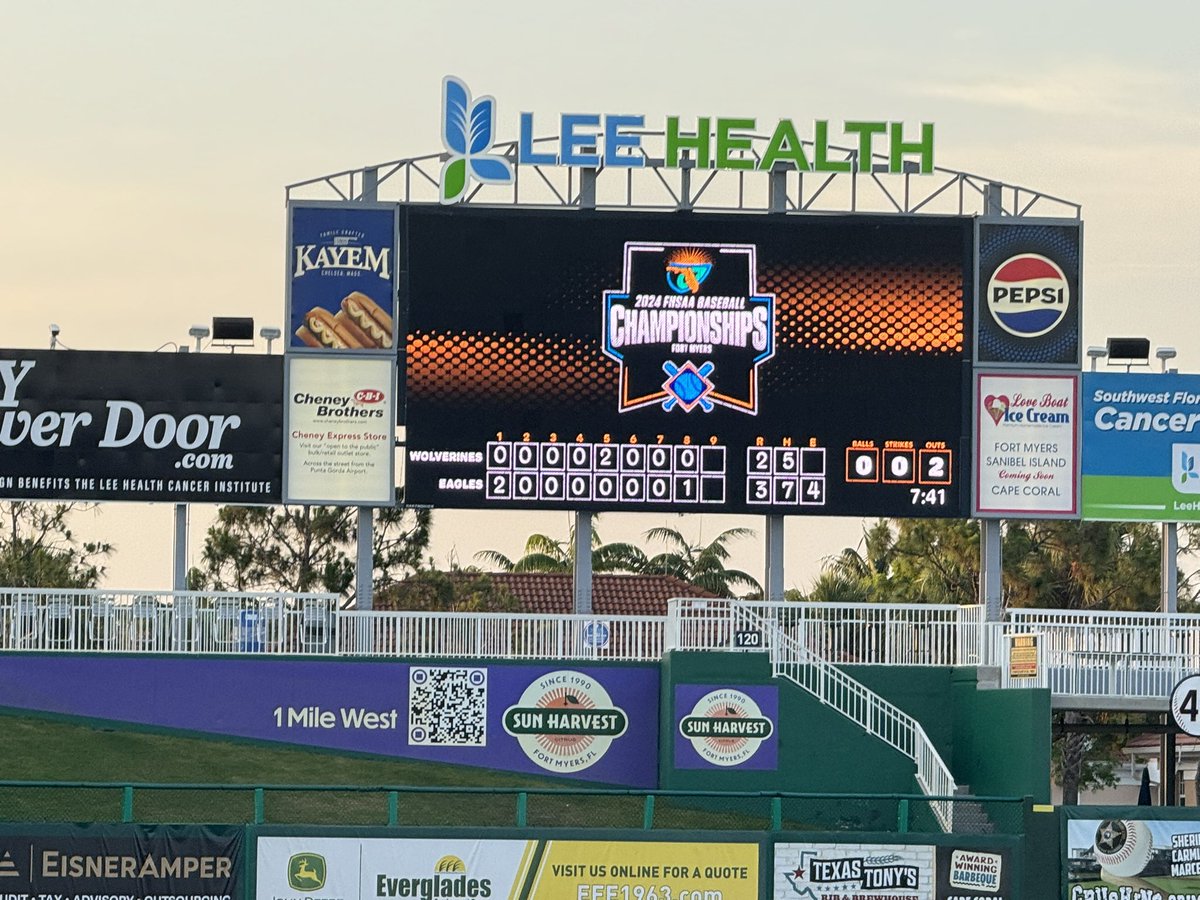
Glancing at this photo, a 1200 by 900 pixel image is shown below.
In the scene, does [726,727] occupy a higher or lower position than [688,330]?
Result: lower

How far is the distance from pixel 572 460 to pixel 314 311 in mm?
5187

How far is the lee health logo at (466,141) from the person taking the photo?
Result: 40.4 m

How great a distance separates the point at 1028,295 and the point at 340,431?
12.1 metres

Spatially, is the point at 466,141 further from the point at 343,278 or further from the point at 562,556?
the point at 562,556

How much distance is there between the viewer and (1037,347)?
4091 centimetres

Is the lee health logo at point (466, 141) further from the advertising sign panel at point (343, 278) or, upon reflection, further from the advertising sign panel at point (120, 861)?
the advertising sign panel at point (120, 861)

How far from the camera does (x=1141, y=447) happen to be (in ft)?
136

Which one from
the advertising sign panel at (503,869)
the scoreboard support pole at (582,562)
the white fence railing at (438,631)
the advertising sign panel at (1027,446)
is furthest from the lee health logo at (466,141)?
the advertising sign panel at (503,869)

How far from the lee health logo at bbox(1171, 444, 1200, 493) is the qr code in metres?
12.8

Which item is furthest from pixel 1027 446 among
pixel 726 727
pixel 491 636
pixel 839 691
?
pixel 491 636

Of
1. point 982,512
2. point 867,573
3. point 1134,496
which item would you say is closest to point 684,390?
point 982,512

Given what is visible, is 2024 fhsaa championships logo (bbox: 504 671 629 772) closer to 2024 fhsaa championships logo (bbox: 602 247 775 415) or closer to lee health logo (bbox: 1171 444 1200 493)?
2024 fhsaa championships logo (bbox: 602 247 775 415)

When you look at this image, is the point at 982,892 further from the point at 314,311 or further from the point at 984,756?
the point at 314,311

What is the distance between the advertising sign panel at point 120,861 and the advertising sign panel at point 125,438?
1191cm
